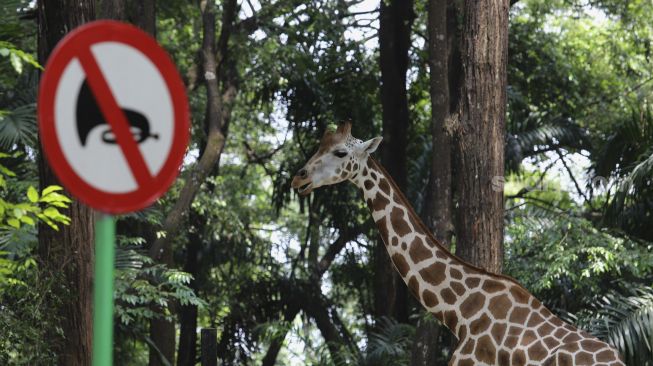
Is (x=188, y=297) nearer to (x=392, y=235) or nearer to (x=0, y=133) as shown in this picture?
(x=0, y=133)

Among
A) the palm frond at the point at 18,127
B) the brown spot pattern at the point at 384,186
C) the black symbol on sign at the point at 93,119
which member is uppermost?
the palm frond at the point at 18,127

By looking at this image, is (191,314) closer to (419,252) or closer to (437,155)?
(437,155)

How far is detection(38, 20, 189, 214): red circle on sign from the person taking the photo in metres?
3.82

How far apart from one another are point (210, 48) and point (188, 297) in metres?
4.18

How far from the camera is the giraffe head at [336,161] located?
859 cm

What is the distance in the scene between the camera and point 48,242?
29.2ft

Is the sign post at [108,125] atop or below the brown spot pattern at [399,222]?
atop

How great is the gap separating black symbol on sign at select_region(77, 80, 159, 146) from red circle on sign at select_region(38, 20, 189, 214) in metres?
0.02

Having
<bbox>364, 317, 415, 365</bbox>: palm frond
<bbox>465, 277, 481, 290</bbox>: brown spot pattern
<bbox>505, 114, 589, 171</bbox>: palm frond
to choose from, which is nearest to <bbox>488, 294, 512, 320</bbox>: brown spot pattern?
<bbox>465, 277, 481, 290</bbox>: brown spot pattern

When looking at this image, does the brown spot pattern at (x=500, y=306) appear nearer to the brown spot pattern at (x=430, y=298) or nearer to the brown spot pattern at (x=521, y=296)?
the brown spot pattern at (x=521, y=296)

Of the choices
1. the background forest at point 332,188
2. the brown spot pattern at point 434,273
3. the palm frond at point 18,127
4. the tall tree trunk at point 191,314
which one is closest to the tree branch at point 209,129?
the background forest at point 332,188

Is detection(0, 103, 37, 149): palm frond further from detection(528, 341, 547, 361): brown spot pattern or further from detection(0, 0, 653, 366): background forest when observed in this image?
detection(528, 341, 547, 361): brown spot pattern

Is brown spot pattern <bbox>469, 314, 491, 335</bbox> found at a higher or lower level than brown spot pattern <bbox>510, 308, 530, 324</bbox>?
lower

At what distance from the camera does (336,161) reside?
339 inches
